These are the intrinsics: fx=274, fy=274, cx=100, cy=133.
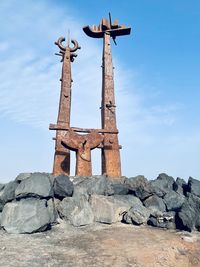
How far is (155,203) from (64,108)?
16.9 ft

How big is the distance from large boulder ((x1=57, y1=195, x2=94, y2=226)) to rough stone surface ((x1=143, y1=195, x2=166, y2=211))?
86.2 inches

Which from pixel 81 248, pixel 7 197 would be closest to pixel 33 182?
pixel 7 197

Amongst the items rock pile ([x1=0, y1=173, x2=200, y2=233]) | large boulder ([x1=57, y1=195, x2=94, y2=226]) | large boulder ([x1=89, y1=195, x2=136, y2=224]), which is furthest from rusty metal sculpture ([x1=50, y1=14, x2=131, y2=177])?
large boulder ([x1=57, y1=195, x2=94, y2=226])

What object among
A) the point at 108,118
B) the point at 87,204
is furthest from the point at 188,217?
the point at 108,118

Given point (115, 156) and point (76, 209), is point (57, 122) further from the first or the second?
point (76, 209)

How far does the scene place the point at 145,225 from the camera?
802cm

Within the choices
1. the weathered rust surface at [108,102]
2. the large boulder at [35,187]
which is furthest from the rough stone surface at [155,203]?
the large boulder at [35,187]

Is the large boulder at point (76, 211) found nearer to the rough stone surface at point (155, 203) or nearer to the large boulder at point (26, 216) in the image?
the large boulder at point (26, 216)

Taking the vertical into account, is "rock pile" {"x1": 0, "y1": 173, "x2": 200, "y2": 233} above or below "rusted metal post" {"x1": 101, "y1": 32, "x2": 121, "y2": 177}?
below

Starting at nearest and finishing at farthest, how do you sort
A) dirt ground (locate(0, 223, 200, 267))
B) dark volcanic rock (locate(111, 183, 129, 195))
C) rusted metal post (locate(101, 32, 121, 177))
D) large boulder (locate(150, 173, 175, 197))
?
dirt ground (locate(0, 223, 200, 267)) → dark volcanic rock (locate(111, 183, 129, 195)) → large boulder (locate(150, 173, 175, 197)) → rusted metal post (locate(101, 32, 121, 177))

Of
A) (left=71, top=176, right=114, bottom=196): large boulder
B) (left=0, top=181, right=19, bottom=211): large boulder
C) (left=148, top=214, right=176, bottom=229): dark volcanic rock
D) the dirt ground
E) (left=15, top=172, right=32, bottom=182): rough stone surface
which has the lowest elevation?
the dirt ground

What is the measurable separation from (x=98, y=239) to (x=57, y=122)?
18.4ft

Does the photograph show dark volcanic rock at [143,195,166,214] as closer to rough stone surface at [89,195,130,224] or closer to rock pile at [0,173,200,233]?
rock pile at [0,173,200,233]

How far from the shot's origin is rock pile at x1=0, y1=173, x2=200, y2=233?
711cm
